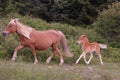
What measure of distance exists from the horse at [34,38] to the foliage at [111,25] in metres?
5.36

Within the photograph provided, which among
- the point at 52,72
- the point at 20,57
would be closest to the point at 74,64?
the point at 20,57

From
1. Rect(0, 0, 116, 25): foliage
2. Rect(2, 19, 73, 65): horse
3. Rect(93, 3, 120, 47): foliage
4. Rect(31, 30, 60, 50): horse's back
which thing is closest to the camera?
Rect(2, 19, 73, 65): horse

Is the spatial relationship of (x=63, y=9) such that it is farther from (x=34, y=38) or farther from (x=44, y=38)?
(x=34, y=38)

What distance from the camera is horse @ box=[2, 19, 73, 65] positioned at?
14.6m

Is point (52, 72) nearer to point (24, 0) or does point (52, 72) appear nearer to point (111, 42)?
point (111, 42)

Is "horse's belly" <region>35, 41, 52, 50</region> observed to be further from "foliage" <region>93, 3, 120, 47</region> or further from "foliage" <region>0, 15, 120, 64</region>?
"foliage" <region>93, 3, 120, 47</region>

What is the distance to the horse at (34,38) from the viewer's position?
1456 cm

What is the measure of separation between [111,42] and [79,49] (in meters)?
3.71

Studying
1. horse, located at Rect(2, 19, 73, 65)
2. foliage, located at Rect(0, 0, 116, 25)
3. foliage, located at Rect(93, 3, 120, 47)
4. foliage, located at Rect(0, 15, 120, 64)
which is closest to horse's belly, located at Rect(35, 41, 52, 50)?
horse, located at Rect(2, 19, 73, 65)

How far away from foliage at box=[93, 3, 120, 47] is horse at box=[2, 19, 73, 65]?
17.6ft

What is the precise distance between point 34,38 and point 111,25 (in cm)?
659

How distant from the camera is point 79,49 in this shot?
17.6m

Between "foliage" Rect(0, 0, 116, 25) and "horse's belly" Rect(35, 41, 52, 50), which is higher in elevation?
"horse's belly" Rect(35, 41, 52, 50)

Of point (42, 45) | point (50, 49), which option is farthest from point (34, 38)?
point (50, 49)
